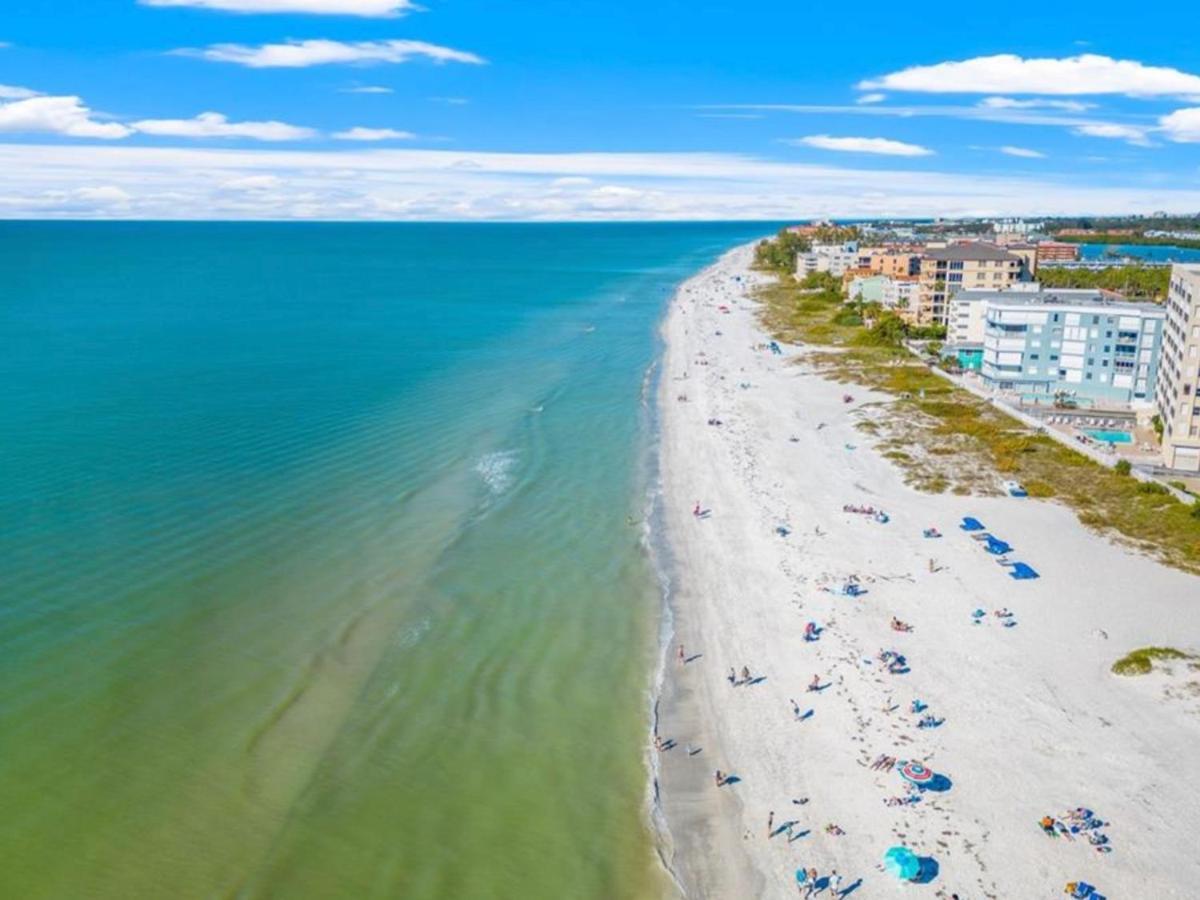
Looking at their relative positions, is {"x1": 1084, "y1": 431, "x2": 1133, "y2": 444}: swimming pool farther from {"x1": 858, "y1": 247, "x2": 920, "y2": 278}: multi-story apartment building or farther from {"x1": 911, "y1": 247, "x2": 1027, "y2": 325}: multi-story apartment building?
{"x1": 858, "y1": 247, "x2": 920, "y2": 278}: multi-story apartment building

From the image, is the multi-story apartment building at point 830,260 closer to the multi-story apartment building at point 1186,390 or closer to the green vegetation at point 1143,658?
the multi-story apartment building at point 1186,390

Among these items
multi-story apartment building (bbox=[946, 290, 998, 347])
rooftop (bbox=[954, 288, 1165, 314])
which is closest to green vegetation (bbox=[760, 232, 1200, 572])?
multi-story apartment building (bbox=[946, 290, 998, 347])

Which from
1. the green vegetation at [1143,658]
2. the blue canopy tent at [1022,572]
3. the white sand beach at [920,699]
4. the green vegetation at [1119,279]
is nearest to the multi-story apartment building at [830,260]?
the green vegetation at [1119,279]

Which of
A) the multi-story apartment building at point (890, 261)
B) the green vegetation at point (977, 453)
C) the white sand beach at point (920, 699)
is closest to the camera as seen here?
the white sand beach at point (920, 699)

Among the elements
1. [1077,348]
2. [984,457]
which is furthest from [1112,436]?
[1077,348]

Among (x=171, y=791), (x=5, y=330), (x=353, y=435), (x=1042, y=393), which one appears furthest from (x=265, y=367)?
(x=1042, y=393)

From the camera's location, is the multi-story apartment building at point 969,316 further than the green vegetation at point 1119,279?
No
